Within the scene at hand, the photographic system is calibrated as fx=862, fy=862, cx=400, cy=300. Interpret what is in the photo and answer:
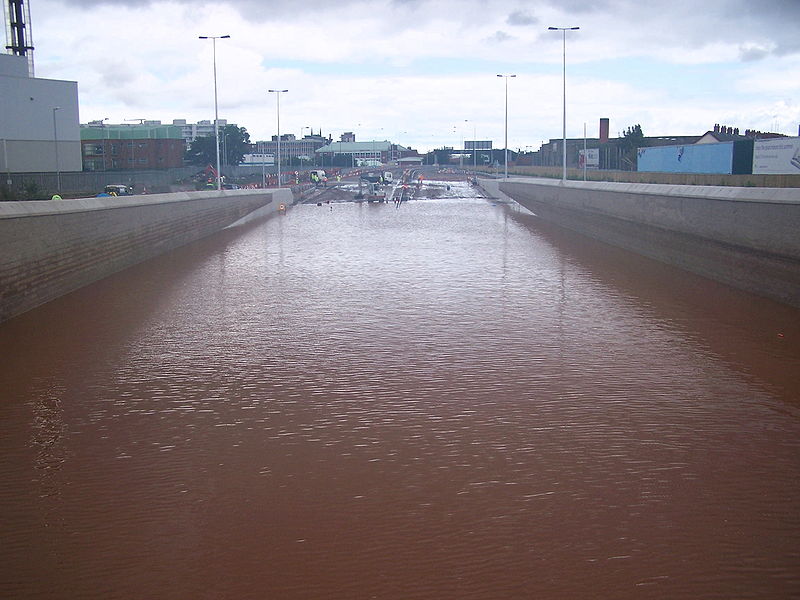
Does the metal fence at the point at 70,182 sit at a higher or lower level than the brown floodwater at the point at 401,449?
higher

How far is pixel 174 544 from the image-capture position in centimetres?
789

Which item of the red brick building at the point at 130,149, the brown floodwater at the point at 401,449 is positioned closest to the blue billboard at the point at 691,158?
the brown floodwater at the point at 401,449

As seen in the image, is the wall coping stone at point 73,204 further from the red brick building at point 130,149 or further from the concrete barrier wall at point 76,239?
the red brick building at point 130,149

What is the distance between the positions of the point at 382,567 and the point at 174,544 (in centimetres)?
194

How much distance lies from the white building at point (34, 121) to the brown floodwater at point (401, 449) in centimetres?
4959

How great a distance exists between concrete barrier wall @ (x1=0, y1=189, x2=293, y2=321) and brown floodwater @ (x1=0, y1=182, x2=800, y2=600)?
0.88 metres

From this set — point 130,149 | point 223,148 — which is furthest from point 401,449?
point 223,148

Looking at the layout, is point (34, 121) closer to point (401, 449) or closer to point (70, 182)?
point (70, 182)

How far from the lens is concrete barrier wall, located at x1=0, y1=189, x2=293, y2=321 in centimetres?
1891

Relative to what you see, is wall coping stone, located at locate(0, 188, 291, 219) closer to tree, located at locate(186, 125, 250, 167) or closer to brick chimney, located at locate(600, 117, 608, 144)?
brick chimney, located at locate(600, 117, 608, 144)

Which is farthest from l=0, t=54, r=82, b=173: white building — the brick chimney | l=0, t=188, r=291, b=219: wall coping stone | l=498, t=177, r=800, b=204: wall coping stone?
the brick chimney

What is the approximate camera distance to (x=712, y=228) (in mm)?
25750

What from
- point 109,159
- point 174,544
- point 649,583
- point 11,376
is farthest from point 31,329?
point 109,159

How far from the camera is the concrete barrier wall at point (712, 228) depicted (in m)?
20.7
